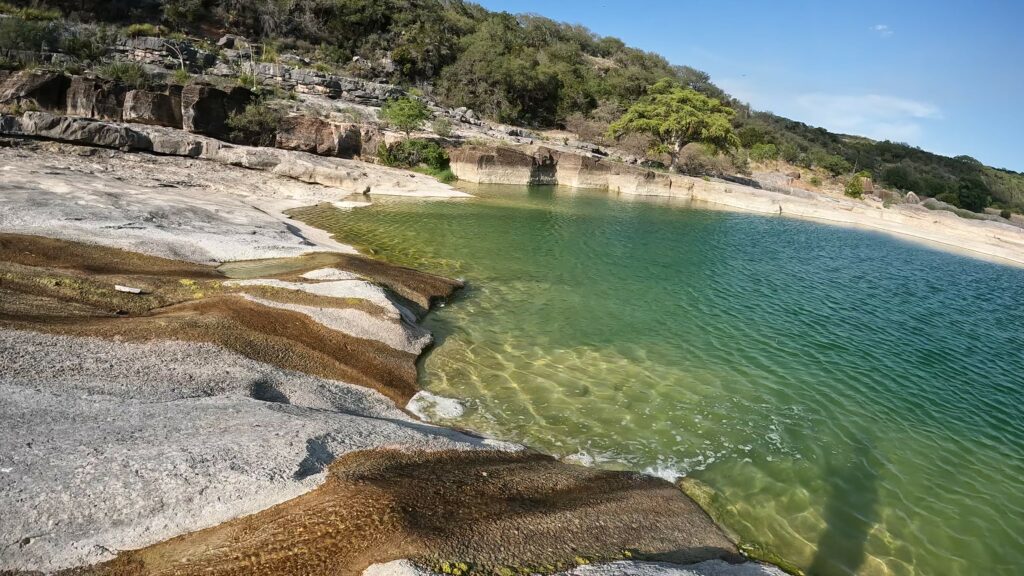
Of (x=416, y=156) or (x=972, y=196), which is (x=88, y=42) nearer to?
(x=416, y=156)

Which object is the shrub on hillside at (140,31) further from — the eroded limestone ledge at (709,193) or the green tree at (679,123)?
the green tree at (679,123)

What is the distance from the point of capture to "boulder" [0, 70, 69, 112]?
29047 millimetres

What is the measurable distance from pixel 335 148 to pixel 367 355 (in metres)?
34.5

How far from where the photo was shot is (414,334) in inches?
484

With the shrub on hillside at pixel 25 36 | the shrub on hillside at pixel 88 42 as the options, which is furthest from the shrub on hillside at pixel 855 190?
the shrub on hillside at pixel 25 36

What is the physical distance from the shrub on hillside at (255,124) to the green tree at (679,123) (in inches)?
1556

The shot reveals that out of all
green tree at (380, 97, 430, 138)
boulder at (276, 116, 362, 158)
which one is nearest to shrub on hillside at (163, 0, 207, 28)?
boulder at (276, 116, 362, 158)

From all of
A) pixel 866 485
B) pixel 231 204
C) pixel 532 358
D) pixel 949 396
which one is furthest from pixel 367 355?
pixel 231 204

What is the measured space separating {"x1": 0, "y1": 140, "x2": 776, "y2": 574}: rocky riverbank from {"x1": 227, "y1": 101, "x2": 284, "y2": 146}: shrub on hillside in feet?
82.3

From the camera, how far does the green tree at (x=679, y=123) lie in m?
56.0

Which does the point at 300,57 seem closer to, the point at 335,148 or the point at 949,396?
the point at 335,148

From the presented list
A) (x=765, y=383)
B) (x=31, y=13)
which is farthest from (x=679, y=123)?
(x=31, y=13)

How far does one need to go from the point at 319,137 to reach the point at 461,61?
126ft

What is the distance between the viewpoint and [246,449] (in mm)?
5492
